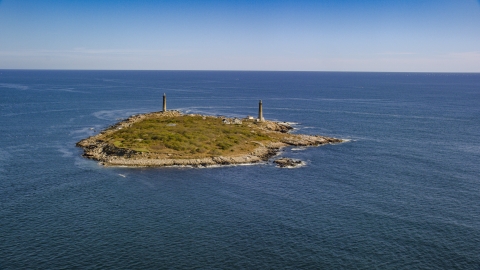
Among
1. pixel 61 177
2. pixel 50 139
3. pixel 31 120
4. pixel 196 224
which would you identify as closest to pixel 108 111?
pixel 31 120

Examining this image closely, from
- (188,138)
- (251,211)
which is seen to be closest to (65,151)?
(188,138)

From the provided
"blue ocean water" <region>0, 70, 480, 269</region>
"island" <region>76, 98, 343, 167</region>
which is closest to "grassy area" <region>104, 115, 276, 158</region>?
"island" <region>76, 98, 343, 167</region>

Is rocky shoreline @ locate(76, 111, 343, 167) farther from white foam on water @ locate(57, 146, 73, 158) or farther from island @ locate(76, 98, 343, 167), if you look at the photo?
white foam on water @ locate(57, 146, 73, 158)

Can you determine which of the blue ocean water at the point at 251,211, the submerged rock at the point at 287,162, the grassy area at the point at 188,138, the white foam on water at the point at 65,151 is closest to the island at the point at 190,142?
the grassy area at the point at 188,138

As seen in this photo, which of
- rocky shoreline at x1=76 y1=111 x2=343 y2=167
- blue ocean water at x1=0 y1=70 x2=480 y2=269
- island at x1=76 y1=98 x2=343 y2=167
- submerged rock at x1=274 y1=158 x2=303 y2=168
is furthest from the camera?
island at x1=76 y1=98 x2=343 y2=167

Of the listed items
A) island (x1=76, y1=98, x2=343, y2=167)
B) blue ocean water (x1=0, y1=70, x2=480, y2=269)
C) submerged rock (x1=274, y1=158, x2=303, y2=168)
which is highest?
island (x1=76, y1=98, x2=343, y2=167)

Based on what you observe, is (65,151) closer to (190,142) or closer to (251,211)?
(190,142)

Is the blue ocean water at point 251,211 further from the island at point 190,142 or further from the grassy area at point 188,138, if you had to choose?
the grassy area at point 188,138
